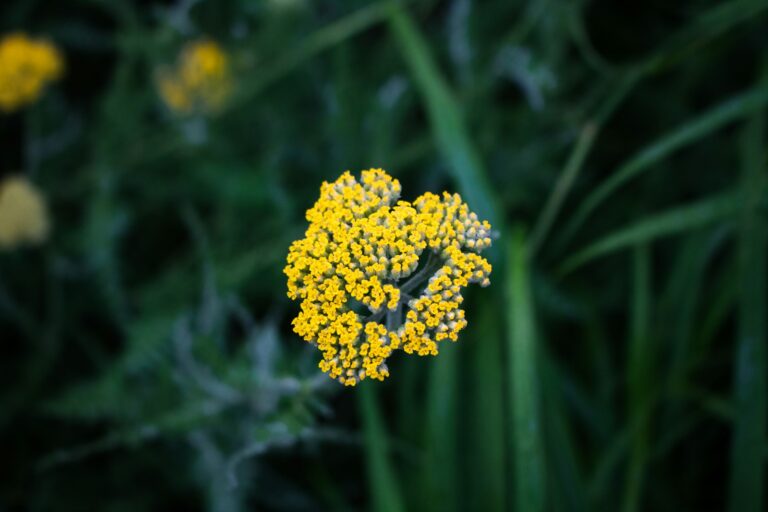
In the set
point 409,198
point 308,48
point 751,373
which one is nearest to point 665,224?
point 751,373

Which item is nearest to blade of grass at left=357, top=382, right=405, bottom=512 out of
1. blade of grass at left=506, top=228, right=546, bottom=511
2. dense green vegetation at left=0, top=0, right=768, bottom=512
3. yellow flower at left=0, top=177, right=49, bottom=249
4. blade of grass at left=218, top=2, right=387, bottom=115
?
dense green vegetation at left=0, top=0, right=768, bottom=512

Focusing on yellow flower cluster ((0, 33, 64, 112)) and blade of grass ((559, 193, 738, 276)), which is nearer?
blade of grass ((559, 193, 738, 276))

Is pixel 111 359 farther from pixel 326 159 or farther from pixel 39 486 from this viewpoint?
pixel 326 159

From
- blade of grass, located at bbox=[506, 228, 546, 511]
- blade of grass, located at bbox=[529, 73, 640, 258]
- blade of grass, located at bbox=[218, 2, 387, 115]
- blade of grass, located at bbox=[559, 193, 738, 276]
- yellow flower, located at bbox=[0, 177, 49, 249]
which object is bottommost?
blade of grass, located at bbox=[506, 228, 546, 511]

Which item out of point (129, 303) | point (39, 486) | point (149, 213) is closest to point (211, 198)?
point (149, 213)

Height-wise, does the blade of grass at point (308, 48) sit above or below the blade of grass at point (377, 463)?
above

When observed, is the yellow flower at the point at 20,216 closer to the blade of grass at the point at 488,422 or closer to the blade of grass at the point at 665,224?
the blade of grass at the point at 488,422

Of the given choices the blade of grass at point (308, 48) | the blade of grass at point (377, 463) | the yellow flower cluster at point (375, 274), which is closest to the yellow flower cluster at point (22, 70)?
the blade of grass at point (308, 48)

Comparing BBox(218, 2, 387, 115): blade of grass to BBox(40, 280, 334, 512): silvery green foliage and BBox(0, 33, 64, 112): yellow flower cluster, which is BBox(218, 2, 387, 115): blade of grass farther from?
BBox(40, 280, 334, 512): silvery green foliage
